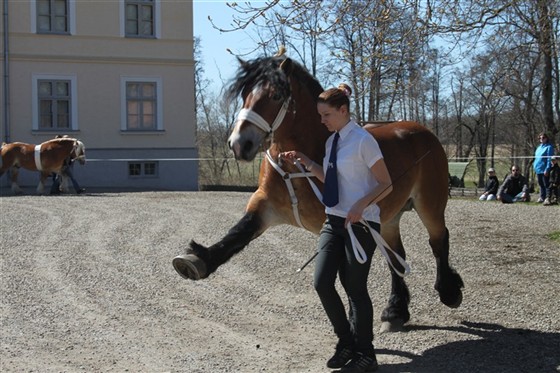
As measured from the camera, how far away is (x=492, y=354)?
5.70 m

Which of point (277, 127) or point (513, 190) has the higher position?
point (277, 127)

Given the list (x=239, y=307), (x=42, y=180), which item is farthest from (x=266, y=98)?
Answer: (x=42, y=180)

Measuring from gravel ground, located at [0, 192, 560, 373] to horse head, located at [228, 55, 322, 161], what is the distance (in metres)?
1.70

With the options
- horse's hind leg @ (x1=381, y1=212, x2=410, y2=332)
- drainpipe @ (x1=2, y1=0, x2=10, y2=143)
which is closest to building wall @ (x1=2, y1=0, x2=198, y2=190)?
drainpipe @ (x1=2, y1=0, x2=10, y2=143)

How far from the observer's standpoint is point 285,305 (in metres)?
7.60

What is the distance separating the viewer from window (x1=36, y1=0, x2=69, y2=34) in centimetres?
2920

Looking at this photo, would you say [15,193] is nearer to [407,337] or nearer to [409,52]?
[409,52]

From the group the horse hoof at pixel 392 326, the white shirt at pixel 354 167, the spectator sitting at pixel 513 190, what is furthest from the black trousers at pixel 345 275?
the spectator sitting at pixel 513 190

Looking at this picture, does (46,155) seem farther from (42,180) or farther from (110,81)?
(110,81)

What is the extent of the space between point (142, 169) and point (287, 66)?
25514mm

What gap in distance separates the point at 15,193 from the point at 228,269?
630 inches

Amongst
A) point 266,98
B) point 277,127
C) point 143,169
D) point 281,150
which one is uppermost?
point 266,98

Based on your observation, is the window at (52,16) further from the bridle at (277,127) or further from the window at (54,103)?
the bridle at (277,127)

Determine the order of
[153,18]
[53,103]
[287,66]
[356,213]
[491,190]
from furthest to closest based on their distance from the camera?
[153,18], [53,103], [491,190], [287,66], [356,213]
